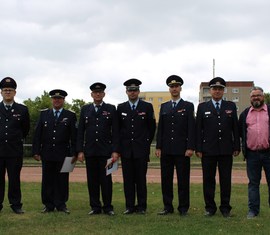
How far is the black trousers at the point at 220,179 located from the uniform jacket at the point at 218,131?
0.15 m

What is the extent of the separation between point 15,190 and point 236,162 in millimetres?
18248

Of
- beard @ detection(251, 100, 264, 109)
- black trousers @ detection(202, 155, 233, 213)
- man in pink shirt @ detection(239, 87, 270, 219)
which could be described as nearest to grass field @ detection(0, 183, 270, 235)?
black trousers @ detection(202, 155, 233, 213)

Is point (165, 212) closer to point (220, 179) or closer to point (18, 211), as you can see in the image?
point (220, 179)

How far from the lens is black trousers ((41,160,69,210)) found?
8133 millimetres

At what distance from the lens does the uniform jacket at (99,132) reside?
25.7 feet

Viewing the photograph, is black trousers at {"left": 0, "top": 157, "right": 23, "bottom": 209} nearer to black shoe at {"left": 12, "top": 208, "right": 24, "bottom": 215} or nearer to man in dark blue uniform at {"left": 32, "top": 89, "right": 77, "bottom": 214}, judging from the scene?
black shoe at {"left": 12, "top": 208, "right": 24, "bottom": 215}

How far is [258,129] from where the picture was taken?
7324 mm

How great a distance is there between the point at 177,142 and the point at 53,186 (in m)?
2.40

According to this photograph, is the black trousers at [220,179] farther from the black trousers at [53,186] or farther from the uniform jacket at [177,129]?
the black trousers at [53,186]


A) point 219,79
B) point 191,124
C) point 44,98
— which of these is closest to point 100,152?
point 191,124

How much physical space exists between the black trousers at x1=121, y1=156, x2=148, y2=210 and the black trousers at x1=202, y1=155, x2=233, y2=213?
42.3 inches

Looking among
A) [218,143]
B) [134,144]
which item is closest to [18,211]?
[134,144]

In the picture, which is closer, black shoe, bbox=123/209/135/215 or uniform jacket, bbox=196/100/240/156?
uniform jacket, bbox=196/100/240/156

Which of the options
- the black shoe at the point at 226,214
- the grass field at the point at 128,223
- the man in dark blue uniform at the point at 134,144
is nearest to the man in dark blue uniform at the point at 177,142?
the man in dark blue uniform at the point at 134,144
